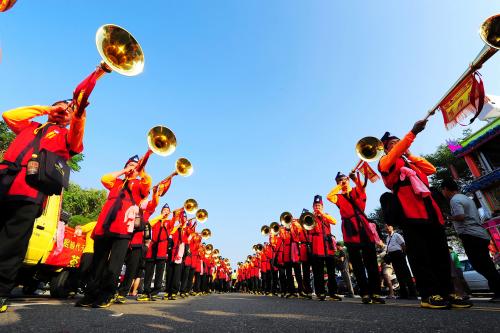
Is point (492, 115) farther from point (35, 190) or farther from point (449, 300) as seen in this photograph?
point (35, 190)

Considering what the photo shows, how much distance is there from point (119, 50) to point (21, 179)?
1761 millimetres

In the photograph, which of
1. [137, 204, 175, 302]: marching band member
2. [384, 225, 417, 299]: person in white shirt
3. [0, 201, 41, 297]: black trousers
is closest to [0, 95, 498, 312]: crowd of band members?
[0, 201, 41, 297]: black trousers

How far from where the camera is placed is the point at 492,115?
1894cm

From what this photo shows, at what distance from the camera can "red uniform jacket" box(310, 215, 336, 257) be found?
7.24 meters

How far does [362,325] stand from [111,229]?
3373 mm

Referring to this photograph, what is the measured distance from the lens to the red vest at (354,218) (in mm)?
5707

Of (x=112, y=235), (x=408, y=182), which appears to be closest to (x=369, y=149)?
(x=408, y=182)

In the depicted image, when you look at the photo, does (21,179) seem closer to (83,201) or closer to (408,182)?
(408,182)

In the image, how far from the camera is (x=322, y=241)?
732cm

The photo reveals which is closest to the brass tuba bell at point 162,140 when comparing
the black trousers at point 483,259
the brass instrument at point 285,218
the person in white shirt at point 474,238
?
the person in white shirt at point 474,238

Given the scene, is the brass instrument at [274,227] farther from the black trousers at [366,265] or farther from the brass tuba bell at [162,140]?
the brass tuba bell at [162,140]

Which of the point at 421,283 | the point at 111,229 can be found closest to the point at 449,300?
the point at 421,283

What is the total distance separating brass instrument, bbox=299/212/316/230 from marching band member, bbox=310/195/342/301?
21 cm

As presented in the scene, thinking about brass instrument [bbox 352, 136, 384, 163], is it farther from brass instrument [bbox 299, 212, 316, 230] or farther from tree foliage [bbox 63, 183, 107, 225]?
tree foliage [bbox 63, 183, 107, 225]
